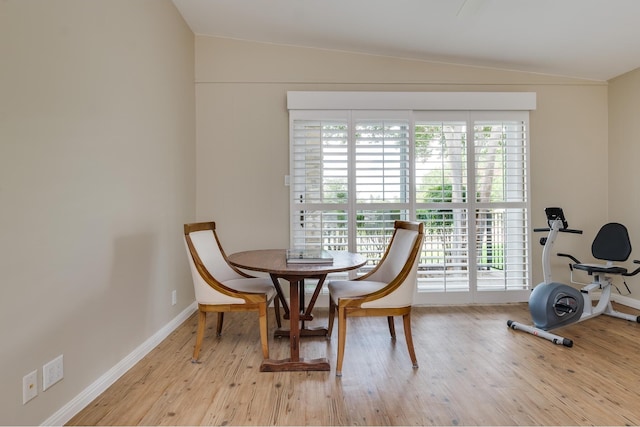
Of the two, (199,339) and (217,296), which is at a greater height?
(217,296)

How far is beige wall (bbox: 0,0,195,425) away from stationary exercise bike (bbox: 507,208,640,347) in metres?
3.02

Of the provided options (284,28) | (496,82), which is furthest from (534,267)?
(284,28)

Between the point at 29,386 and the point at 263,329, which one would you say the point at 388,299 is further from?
the point at 29,386

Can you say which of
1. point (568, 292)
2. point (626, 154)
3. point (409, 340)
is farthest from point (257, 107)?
point (626, 154)

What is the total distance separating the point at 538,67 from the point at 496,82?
0.41 m

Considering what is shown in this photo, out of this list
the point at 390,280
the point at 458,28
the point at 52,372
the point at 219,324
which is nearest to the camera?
the point at 52,372

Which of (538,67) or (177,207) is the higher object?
(538,67)

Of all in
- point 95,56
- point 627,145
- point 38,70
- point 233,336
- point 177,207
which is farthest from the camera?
point 627,145

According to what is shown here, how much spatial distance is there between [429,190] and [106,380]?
3051 mm

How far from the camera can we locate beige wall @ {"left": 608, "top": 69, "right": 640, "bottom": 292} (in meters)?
3.30

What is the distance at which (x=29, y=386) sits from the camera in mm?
1420

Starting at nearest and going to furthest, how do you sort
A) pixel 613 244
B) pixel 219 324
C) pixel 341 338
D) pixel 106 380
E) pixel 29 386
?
pixel 29 386 < pixel 106 380 < pixel 341 338 < pixel 219 324 < pixel 613 244

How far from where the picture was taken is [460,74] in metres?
3.51

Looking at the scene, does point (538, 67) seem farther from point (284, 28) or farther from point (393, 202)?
point (284, 28)
